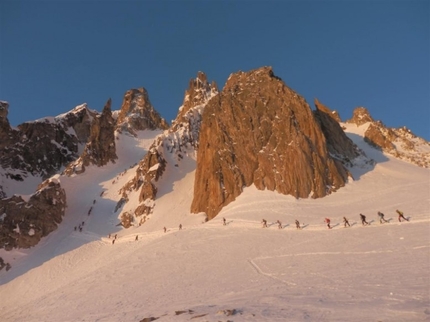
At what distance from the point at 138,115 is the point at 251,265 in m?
115

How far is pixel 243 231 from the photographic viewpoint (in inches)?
1369

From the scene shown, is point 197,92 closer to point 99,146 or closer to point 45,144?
point 99,146

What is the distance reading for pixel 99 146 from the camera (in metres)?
89.6

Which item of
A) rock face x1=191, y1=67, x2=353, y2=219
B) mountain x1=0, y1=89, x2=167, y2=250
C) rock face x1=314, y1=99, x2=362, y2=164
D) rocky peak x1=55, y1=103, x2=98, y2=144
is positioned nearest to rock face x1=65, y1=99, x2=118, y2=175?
mountain x1=0, y1=89, x2=167, y2=250

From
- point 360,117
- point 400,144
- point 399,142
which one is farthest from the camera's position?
point 360,117

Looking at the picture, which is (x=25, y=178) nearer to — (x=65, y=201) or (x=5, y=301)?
(x=65, y=201)

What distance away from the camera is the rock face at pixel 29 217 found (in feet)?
157

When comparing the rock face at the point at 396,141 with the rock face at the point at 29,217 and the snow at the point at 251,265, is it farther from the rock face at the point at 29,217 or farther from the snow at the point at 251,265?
the rock face at the point at 29,217

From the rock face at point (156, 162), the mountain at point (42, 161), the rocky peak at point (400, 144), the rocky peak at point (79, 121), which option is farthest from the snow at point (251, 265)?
the rocky peak at point (79, 121)

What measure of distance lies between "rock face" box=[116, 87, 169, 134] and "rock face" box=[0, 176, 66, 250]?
64.7 meters

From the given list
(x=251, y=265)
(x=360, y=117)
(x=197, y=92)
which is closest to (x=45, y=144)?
(x=197, y=92)

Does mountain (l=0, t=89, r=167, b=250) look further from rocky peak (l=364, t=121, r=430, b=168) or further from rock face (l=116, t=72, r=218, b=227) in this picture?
rocky peak (l=364, t=121, r=430, b=168)

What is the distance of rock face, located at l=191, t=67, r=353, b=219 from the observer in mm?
48844

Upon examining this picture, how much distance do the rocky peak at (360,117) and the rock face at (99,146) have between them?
78707mm
